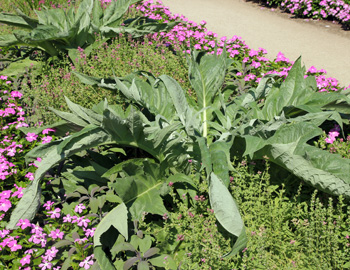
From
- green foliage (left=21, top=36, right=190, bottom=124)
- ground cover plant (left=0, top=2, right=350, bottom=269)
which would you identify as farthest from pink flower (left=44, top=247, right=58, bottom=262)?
green foliage (left=21, top=36, right=190, bottom=124)

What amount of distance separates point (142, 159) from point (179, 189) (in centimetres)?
35

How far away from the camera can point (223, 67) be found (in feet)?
11.6

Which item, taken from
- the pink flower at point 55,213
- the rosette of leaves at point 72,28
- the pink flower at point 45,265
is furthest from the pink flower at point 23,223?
the rosette of leaves at point 72,28

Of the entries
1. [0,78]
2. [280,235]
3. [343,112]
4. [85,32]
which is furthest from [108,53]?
[280,235]

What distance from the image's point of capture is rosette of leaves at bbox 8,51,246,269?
2.41m

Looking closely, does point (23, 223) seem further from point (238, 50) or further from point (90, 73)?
point (238, 50)

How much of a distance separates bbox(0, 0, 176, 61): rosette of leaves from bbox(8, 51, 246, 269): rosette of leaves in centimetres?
171

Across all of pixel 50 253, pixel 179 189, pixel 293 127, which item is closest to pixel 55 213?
pixel 50 253

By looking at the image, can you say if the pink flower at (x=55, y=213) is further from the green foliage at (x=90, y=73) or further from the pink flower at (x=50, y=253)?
the green foliage at (x=90, y=73)

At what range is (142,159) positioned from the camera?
284cm

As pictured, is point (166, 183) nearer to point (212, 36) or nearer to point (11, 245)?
point (11, 245)

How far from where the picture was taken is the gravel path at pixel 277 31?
5688 mm

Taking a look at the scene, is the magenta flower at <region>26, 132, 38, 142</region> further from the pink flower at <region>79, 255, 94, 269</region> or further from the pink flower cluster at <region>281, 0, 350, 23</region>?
the pink flower cluster at <region>281, 0, 350, 23</region>

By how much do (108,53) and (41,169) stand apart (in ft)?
7.30
